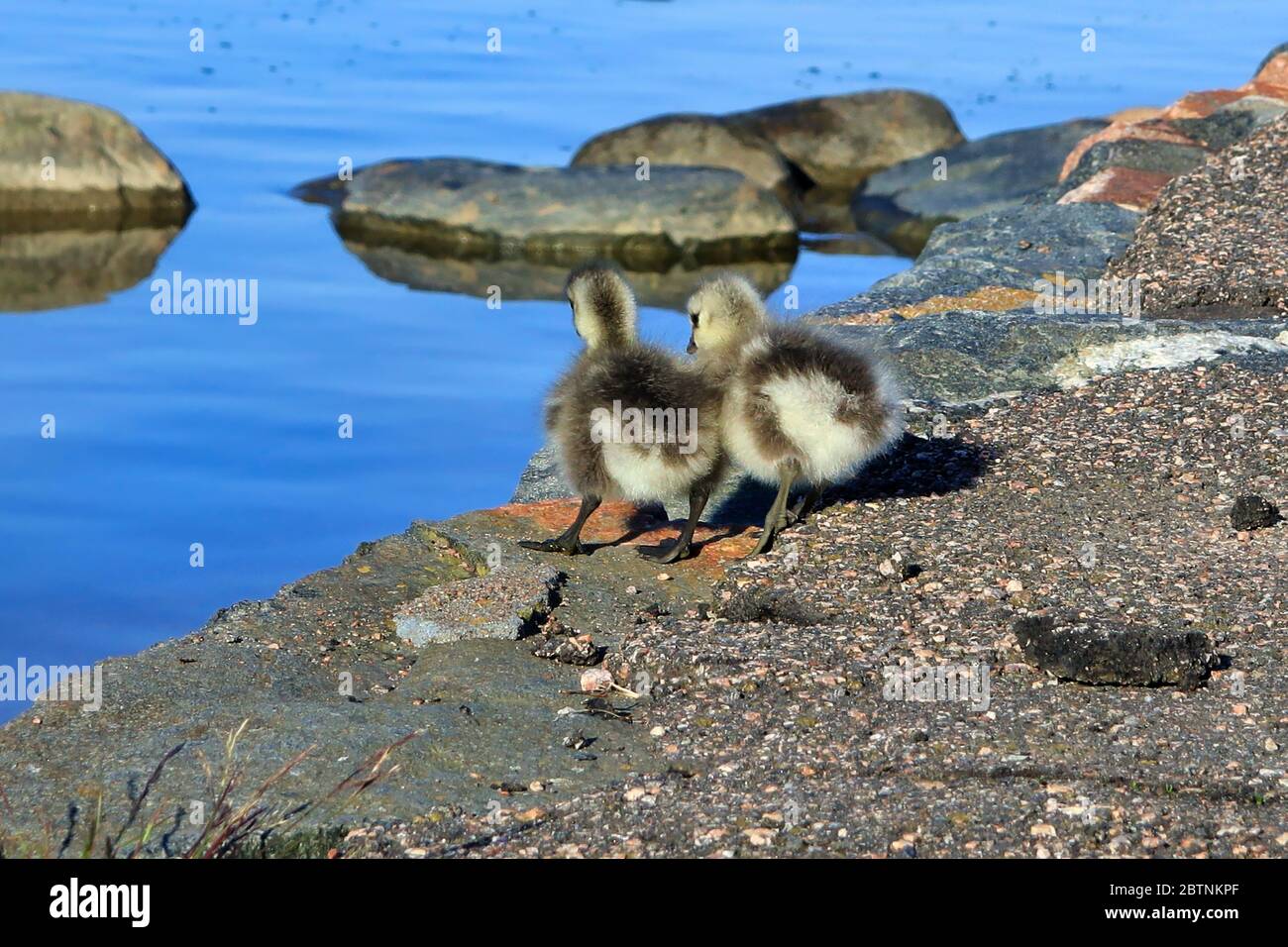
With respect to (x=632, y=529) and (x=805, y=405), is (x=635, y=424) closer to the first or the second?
(x=805, y=405)

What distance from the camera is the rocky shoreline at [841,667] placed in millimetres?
4520

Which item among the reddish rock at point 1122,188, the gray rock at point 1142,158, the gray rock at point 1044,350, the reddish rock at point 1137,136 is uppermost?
the reddish rock at point 1137,136

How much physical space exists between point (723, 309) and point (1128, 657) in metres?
2.51

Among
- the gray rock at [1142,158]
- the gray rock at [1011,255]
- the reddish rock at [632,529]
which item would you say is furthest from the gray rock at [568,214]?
the reddish rock at [632,529]

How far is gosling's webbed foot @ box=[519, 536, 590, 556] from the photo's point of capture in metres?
6.68

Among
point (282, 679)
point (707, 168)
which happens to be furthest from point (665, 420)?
point (707, 168)

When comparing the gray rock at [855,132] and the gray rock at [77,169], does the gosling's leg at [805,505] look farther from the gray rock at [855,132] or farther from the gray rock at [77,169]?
the gray rock at [855,132]

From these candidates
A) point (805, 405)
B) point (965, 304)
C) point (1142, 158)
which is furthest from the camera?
point (1142, 158)

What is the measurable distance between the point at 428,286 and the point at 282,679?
441 inches

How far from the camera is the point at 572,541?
263 inches

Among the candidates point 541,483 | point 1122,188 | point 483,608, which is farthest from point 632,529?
point 1122,188

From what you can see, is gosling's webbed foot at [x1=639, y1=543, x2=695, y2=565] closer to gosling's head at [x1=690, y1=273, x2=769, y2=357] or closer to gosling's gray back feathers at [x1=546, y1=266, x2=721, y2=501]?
gosling's gray back feathers at [x1=546, y1=266, x2=721, y2=501]

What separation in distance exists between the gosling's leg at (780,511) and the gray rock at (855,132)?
15.5 metres
